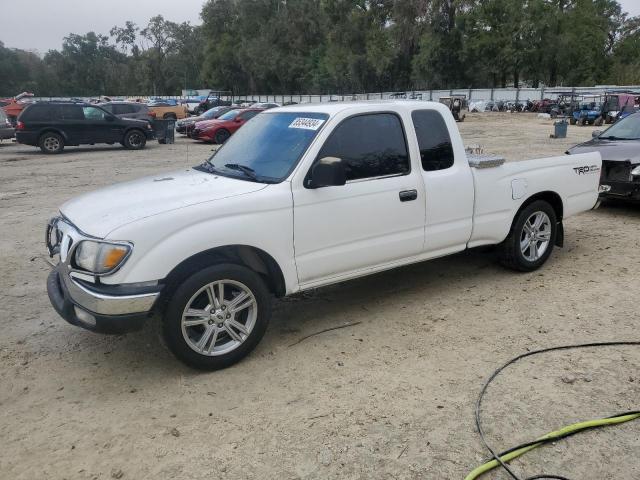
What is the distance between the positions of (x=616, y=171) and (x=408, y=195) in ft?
16.0

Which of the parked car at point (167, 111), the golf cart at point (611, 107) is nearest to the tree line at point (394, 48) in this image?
the golf cart at point (611, 107)

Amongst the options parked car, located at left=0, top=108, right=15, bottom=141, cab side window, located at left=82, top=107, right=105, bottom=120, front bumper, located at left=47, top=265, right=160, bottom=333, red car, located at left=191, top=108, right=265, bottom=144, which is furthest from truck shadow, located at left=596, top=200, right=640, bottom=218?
parked car, located at left=0, top=108, right=15, bottom=141

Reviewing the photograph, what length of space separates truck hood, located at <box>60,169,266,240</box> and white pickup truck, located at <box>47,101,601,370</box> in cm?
1

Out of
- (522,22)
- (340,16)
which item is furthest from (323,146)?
(340,16)

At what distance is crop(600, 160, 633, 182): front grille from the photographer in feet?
24.9

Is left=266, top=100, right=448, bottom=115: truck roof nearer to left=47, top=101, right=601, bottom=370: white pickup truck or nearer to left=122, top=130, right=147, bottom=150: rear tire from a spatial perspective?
left=47, top=101, right=601, bottom=370: white pickup truck

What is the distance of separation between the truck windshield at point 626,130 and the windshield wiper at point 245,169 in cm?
690

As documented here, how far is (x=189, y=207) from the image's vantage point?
3.53 m

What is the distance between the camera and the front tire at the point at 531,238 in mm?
5387

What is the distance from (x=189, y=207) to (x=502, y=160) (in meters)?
3.06

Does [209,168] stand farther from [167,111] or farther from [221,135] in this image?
[167,111]

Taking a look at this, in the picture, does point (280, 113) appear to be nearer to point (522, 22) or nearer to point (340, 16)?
point (522, 22)

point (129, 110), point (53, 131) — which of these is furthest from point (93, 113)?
point (129, 110)

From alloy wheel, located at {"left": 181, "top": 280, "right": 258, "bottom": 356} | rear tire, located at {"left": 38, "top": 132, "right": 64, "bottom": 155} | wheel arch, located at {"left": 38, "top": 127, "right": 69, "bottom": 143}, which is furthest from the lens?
rear tire, located at {"left": 38, "top": 132, "right": 64, "bottom": 155}
